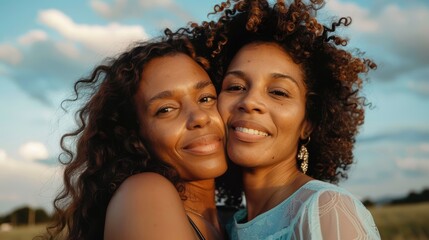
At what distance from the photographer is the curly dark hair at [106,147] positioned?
4.62 meters

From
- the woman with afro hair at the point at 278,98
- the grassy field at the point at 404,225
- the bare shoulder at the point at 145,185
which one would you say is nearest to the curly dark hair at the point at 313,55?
the woman with afro hair at the point at 278,98

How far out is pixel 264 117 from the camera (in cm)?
461

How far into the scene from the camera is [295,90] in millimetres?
4734

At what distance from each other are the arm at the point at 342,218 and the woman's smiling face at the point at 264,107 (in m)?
0.94

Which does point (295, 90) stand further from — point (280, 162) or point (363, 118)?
point (363, 118)

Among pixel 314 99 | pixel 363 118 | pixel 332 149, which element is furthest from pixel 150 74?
pixel 363 118

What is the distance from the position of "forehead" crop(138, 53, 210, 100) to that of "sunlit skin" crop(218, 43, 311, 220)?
0.94ft

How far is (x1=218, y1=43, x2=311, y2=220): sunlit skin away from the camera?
4625mm

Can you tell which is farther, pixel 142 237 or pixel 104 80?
pixel 104 80

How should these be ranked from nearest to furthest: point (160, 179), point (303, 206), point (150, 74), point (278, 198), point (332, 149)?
point (303, 206) → point (160, 179) → point (278, 198) → point (150, 74) → point (332, 149)

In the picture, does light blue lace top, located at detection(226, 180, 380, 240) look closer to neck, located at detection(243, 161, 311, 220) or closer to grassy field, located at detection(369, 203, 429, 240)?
neck, located at detection(243, 161, 311, 220)

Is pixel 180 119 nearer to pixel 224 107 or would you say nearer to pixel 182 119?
pixel 182 119

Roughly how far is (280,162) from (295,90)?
1.97 feet

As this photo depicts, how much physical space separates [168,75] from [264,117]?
34.9 inches
